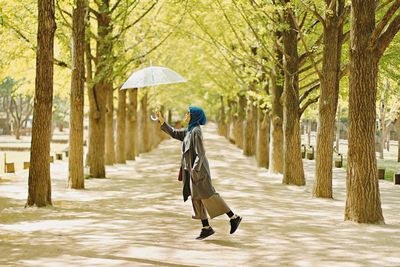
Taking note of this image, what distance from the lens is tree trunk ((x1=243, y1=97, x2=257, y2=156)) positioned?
30966 millimetres

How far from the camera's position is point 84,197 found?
14.2m

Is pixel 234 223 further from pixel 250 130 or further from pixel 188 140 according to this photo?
pixel 250 130

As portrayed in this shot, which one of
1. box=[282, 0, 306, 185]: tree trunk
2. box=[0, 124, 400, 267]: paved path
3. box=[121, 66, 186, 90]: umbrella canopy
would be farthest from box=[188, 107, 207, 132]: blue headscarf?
box=[282, 0, 306, 185]: tree trunk

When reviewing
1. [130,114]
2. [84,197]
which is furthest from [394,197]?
[130,114]

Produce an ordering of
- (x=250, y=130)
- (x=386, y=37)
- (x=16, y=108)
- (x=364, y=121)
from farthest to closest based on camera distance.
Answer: (x=16, y=108) → (x=250, y=130) → (x=364, y=121) → (x=386, y=37)

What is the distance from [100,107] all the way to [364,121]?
11.8 m

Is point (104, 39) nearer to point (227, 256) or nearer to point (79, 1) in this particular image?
point (79, 1)

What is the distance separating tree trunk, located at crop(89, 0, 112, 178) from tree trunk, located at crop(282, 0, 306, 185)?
609 centimetres

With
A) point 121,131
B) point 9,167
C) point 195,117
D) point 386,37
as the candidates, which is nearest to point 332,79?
point 386,37

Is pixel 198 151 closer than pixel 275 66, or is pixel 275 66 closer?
pixel 198 151

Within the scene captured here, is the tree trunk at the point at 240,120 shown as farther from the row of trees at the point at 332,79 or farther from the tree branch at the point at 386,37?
the tree branch at the point at 386,37

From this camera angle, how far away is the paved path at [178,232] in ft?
22.8

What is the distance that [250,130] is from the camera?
32.6 m

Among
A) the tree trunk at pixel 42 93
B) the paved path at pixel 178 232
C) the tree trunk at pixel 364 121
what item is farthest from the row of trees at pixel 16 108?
the tree trunk at pixel 364 121
